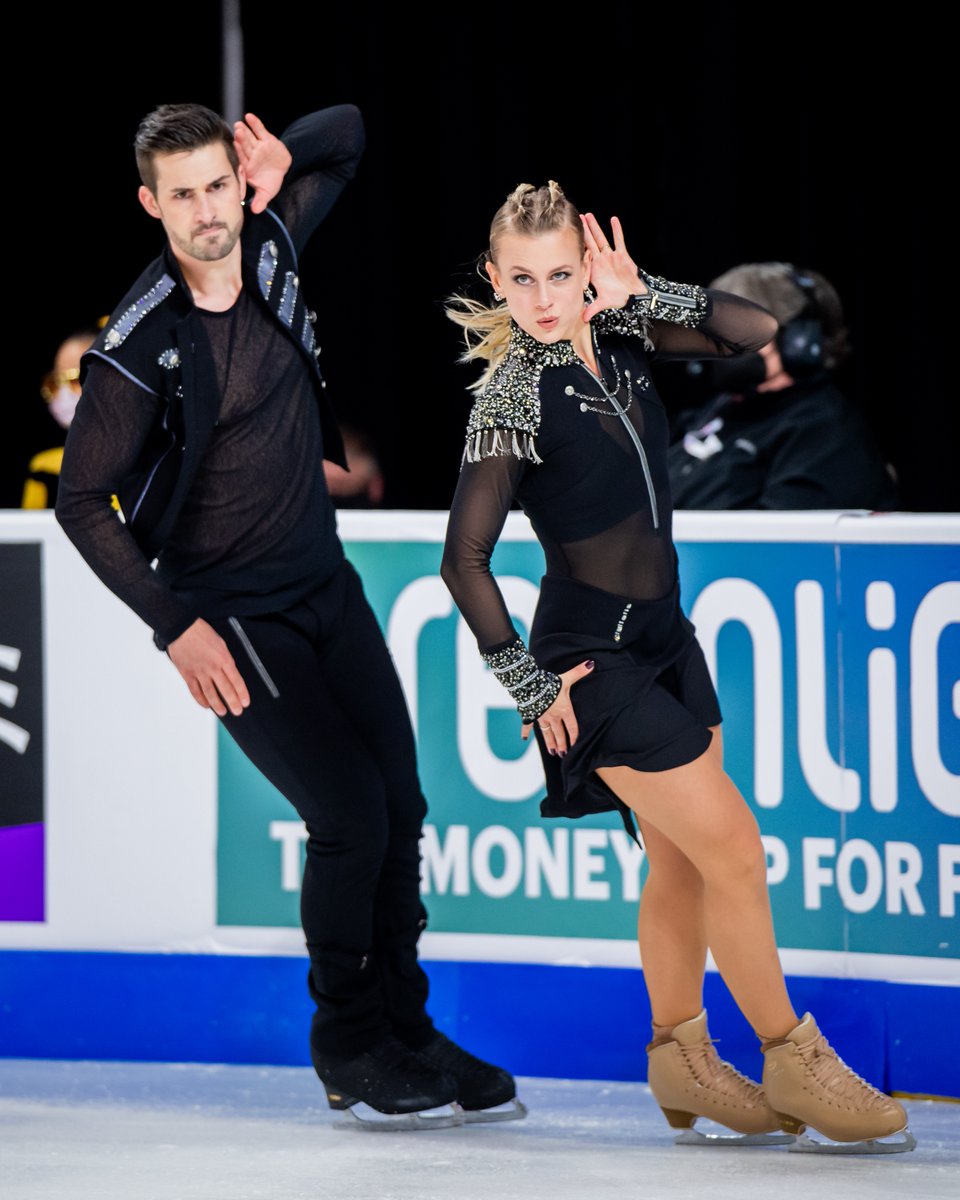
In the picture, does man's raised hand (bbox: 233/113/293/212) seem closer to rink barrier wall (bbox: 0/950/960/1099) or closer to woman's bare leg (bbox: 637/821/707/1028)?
woman's bare leg (bbox: 637/821/707/1028)

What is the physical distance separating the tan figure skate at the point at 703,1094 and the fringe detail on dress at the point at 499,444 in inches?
43.9

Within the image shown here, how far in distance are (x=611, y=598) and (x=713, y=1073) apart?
90 cm

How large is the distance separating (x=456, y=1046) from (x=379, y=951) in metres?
0.25

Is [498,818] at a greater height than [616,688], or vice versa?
[616,688]

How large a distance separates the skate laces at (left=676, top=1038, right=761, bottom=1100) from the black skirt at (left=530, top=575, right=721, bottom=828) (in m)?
0.47

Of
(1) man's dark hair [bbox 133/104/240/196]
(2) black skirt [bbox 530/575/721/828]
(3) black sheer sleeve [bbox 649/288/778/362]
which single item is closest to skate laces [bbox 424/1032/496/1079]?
(2) black skirt [bbox 530/575/721/828]

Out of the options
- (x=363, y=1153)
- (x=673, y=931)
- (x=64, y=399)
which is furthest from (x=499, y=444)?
(x=64, y=399)

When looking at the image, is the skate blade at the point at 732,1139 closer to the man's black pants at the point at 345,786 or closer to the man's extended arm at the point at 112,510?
the man's black pants at the point at 345,786

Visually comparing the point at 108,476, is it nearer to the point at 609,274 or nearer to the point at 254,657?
the point at 254,657

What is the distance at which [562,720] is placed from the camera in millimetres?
3395

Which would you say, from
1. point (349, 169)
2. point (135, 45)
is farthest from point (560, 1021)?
point (135, 45)

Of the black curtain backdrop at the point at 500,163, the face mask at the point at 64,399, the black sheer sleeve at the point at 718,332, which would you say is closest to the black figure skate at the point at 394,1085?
the black sheer sleeve at the point at 718,332

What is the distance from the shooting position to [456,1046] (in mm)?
3900

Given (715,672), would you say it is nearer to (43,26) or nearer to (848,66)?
(848,66)
